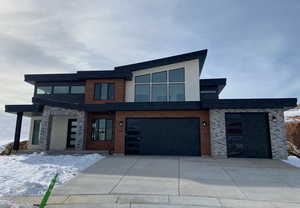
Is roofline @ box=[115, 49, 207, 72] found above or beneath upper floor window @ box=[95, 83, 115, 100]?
above

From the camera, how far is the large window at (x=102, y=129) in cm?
1341

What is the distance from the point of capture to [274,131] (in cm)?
1050

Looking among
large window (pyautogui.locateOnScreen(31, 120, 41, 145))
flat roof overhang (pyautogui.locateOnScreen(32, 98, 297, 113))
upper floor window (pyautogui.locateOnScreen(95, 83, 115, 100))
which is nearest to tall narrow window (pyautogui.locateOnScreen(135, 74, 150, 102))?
upper floor window (pyautogui.locateOnScreen(95, 83, 115, 100))

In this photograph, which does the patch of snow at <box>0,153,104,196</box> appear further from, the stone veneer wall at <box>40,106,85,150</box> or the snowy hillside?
the snowy hillside

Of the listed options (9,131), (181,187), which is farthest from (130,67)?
(9,131)

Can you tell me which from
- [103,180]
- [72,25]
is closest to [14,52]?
[72,25]

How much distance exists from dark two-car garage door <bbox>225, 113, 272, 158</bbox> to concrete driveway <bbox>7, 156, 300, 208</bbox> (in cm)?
273

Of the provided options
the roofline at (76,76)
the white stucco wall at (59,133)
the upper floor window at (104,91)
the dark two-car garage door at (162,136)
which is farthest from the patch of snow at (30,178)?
the roofline at (76,76)

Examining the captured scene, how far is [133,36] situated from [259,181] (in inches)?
413

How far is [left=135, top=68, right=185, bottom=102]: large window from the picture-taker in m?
13.4

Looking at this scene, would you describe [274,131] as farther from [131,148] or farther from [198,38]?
[131,148]

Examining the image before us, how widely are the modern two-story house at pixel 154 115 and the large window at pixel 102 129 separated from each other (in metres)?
0.07

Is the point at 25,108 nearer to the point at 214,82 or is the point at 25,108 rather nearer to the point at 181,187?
the point at 181,187

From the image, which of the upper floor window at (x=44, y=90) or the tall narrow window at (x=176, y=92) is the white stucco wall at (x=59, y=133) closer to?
the upper floor window at (x=44, y=90)
